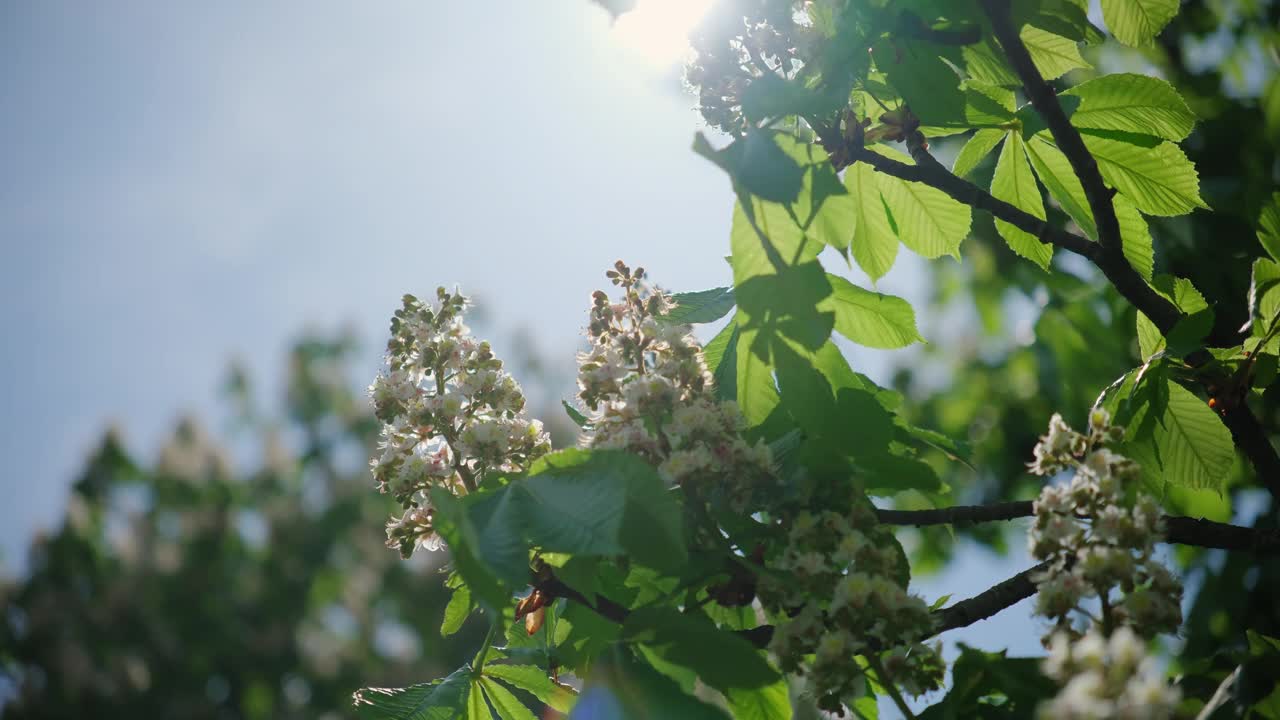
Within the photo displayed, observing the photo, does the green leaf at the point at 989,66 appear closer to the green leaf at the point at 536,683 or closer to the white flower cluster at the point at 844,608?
the white flower cluster at the point at 844,608

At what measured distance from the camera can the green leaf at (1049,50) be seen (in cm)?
167

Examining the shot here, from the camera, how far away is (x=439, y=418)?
1730mm

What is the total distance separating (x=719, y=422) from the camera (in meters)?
1.39

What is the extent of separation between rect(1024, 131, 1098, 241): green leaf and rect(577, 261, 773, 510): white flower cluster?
0.80 meters

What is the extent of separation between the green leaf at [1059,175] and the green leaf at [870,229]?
0.33 metres

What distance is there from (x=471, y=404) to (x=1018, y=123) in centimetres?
117

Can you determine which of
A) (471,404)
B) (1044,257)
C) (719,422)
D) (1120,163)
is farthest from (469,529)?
(1120,163)

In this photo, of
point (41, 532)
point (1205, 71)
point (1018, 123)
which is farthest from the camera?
point (41, 532)

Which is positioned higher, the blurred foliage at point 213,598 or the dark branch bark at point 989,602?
the blurred foliage at point 213,598

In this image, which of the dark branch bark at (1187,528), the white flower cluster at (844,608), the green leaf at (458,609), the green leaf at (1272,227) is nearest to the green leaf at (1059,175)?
the green leaf at (1272,227)

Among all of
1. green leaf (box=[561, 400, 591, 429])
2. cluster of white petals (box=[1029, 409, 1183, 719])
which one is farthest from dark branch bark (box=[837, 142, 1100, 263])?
green leaf (box=[561, 400, 591, 429])

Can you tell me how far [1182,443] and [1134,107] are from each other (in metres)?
0.61

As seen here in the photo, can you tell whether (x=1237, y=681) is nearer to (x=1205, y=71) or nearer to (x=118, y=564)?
(x=1205, y=71)

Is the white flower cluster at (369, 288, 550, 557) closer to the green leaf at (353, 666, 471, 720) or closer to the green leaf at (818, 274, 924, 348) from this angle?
the green leaf at (353, 666, 471, 720)
